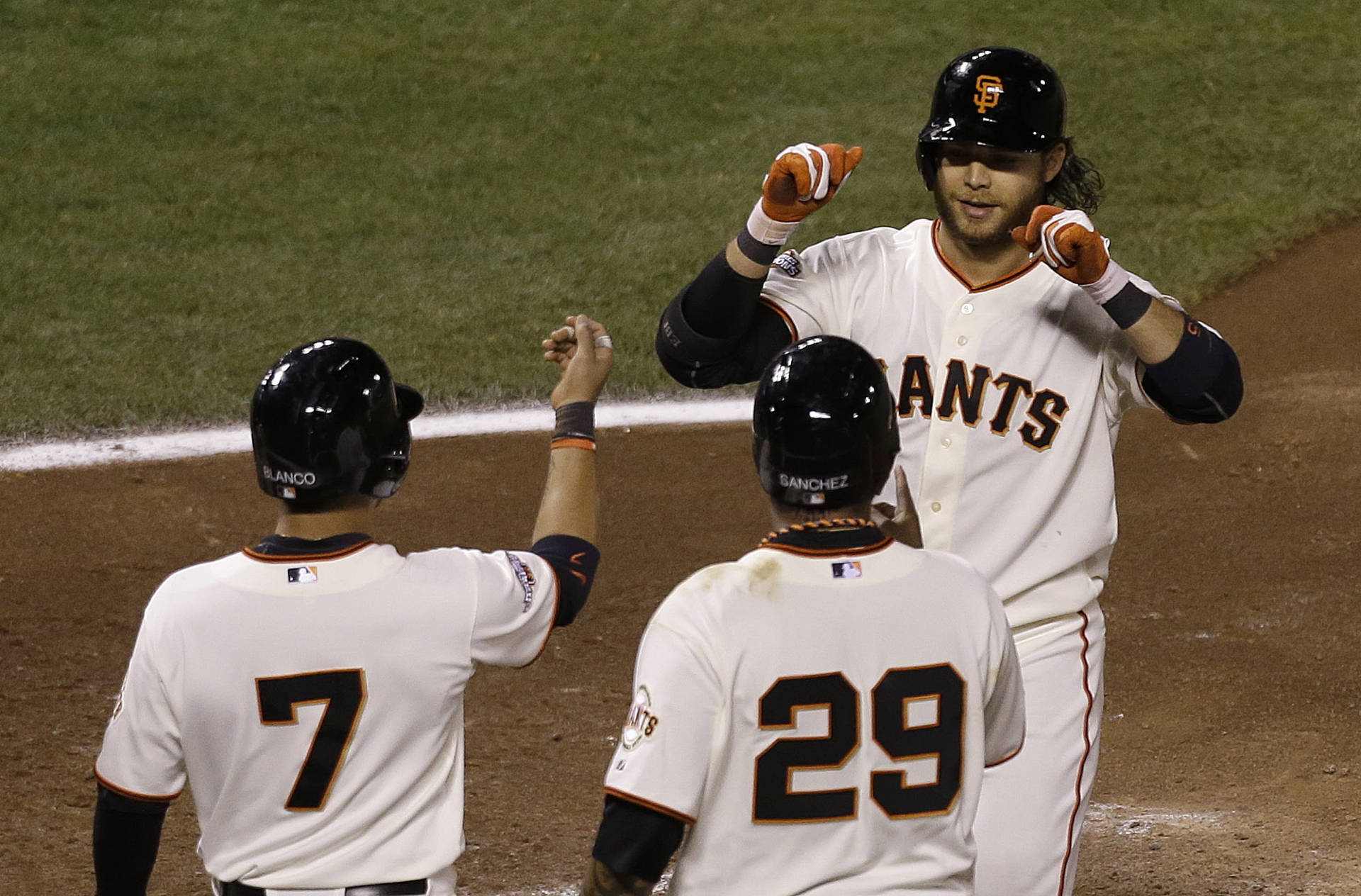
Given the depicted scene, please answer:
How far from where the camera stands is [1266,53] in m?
11.2

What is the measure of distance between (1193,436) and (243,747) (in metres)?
5.24

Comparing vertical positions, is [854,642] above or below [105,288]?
above

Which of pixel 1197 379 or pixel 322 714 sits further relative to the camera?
pixel 1197 379

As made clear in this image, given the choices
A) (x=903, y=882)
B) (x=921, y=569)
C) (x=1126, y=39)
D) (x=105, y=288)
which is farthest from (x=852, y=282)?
(x=1126, y=39)

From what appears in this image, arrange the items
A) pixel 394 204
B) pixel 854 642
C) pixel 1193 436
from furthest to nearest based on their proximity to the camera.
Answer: pixel 394 204, pixel 1193 436, pixel 854 642

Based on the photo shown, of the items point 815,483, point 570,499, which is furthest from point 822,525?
point 570,499

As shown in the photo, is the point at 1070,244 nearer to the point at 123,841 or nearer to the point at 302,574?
the point at 302,574

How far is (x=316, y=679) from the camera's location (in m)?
2.54

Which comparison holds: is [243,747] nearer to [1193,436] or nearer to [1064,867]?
[1064,867]

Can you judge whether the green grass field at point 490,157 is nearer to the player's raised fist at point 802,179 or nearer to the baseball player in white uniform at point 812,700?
the player's raised fist at point 802,179

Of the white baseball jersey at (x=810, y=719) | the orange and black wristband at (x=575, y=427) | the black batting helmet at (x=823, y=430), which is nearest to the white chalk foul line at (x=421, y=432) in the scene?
the orange and black wristband at (x=575, y=427)

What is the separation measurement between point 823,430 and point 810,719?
410 mm

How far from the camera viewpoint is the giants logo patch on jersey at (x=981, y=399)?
335cm

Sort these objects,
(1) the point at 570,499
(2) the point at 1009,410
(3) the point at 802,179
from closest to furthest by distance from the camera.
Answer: (1) the point at 570,499 < (3) the point at 802,179 < (2) the point at 1009,410
